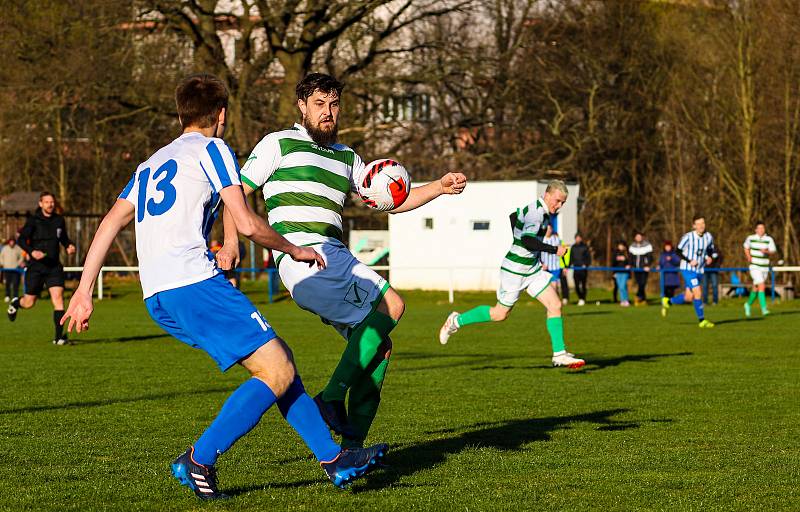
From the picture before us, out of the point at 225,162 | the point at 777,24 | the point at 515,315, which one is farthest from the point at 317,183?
the point at 777,24

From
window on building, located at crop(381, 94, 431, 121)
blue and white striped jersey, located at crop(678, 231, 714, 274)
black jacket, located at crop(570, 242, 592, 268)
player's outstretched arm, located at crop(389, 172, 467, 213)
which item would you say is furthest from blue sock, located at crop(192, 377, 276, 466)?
window on building, located at crop(381, 94, 431, 121)

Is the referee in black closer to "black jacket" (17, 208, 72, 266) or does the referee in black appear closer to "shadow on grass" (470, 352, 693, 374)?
"black jacket" (17, 208, 72, 266)

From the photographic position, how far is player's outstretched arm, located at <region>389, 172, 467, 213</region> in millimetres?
6824

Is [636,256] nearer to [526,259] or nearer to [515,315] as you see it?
[515,315]

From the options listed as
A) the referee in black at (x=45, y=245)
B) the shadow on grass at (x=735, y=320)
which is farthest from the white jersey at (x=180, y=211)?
the shadow on grass at (x=735, y=320)

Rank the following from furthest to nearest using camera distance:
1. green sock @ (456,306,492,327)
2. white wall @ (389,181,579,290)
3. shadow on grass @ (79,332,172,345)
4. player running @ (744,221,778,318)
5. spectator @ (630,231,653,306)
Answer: white wall @ (389,181,579,290), spectator @ (630,231,653,306), player running @ (744,221,778,318), shadow on grass @ (79,332,172,345), green sock @ (456,306,492,327)

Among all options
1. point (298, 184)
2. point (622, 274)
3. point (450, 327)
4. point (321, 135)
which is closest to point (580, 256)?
point (622, 274)

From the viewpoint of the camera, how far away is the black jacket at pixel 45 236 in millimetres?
17094

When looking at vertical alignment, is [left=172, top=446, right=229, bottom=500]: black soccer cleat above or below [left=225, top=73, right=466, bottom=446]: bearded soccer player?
below

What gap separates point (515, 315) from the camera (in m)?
26.5

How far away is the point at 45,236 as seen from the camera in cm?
1719

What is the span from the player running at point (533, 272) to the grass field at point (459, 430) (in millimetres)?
426

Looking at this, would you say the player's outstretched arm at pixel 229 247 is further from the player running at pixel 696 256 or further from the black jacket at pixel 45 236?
the player running at pixel 696 256

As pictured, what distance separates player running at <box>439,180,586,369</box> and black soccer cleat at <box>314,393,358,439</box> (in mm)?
6645
